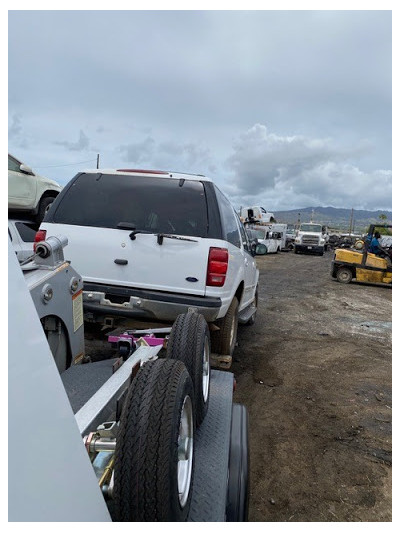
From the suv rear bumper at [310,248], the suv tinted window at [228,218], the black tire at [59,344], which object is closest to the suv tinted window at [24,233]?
the suv tinted window at [228,218]

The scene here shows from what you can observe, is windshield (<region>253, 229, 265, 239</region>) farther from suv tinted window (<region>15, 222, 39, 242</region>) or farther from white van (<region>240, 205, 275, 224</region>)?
suv tinted window (<region>15, 222, 39, 242</region>)

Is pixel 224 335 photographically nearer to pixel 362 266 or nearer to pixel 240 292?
pixel 240 292

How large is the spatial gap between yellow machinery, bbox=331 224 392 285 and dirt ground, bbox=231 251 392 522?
7313 millimetres

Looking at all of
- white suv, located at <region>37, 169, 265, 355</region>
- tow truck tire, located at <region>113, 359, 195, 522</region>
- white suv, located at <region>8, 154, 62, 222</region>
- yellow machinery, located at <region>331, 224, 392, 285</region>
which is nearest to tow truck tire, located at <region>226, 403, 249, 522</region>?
tow truck tire, located at <region>113, 359, 195, 522</region>

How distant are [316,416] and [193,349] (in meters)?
2.17

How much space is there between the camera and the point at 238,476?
1.99 meters

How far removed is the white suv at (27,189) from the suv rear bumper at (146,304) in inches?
172

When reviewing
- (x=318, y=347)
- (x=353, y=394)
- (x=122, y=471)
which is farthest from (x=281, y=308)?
(x=122, y=471)

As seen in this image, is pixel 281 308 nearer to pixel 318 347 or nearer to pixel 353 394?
pixel 318 347

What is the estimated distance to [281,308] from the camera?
9328 mm

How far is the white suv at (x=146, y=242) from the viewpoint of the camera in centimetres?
368

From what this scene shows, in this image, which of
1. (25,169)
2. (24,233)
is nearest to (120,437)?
(24,233)

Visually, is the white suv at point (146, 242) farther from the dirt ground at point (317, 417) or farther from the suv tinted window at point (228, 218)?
the dirt ground at point (317, 417)

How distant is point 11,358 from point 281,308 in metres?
8.84
